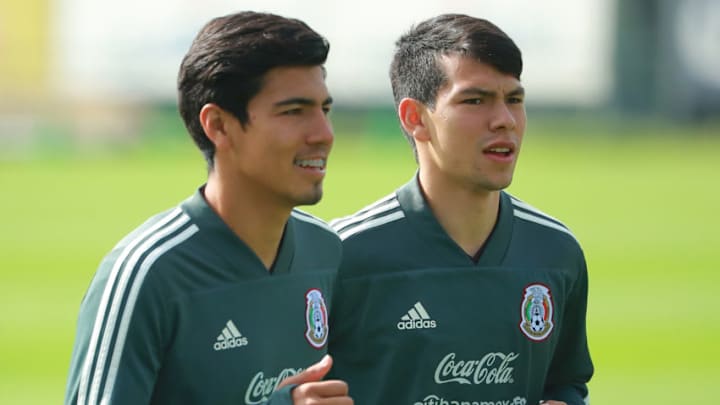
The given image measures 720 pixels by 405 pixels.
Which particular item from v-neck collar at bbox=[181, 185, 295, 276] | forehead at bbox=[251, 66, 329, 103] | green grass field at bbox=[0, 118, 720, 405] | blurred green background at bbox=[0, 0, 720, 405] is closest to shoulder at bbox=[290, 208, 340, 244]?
v-neck collar at bbox=[181, 185, 295, 276]

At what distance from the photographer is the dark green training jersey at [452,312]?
3717 mm

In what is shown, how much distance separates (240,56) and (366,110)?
916 inches

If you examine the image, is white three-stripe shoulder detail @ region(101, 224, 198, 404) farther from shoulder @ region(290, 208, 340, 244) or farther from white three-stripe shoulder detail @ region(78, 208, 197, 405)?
shoulder @ region(290, 208, 340, 244)

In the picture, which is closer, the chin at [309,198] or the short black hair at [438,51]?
the chin at [309,198]

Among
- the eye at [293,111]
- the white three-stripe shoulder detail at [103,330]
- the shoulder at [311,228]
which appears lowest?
the white three-stripe shoulder detail at [103,330]

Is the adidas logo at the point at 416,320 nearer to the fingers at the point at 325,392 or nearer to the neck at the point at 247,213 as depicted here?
the neck at the point at 247,213

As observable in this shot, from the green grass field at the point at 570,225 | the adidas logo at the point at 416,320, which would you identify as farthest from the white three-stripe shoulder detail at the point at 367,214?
the green grass field at the point at 570,225

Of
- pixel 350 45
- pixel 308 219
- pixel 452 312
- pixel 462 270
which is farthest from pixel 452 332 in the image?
pixel 350 45

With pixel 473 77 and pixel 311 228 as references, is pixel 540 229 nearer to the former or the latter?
pixel 473 77

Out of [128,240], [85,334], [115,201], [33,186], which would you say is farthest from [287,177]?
[33,186]

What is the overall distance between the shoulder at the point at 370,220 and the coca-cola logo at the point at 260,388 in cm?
67

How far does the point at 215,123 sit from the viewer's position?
11.0 feet

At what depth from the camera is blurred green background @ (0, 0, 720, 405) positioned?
17.4m

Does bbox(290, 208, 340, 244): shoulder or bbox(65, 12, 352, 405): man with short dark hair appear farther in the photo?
bbox(290, 208, 340, 244): shoulder
